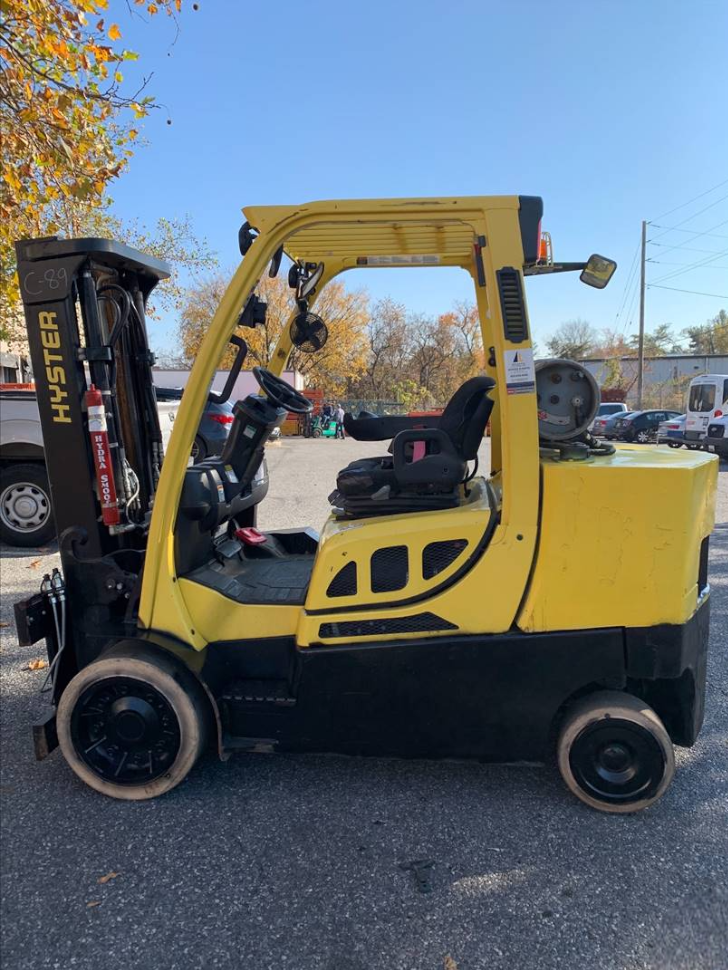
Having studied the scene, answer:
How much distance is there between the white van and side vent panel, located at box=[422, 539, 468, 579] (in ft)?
59.6

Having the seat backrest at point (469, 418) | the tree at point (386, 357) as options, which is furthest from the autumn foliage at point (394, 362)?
the seat backrest at point (469, 418)

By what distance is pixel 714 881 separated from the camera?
2264 mm

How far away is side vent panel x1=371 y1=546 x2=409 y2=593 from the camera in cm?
262

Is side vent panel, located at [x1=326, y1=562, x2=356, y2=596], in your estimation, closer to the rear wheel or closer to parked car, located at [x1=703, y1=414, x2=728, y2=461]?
the rear wheel

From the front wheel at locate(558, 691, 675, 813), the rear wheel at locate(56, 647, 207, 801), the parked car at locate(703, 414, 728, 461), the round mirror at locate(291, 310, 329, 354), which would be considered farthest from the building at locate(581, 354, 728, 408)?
the rear wheel at locate(56, 647, 207, 801)

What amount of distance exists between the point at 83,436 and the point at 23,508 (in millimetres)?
4812

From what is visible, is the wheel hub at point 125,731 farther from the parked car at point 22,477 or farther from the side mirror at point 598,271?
the parked car at point 22,477

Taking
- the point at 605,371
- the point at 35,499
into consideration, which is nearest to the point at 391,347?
the point at 605,371

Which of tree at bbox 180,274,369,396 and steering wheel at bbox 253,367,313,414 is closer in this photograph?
steering wheel at bbox 253,367,313,414

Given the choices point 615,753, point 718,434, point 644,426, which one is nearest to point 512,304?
point 615,753

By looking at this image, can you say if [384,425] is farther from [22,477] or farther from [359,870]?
A: [22,477]

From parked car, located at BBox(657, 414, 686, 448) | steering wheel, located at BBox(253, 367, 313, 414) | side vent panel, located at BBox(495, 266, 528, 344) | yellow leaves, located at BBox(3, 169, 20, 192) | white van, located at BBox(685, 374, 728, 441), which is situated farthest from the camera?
parked car, located at BBox(657, 414, 686, 448)

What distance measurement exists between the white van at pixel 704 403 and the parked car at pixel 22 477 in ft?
54.5

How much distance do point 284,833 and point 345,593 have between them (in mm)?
1010
